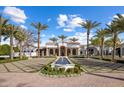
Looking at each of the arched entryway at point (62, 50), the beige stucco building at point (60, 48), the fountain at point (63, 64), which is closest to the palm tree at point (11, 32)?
the fountain at point (63, 64)

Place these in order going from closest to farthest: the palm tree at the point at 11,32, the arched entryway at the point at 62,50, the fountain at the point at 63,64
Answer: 1. the fountain at the point at 63,64
2. the palm tree at the point at 11,32
3. the arched entryway at the point at 62,50

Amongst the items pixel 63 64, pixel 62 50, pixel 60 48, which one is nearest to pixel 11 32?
pixel 63 64

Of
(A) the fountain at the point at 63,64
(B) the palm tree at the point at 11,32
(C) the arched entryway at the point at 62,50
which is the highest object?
(B) the palm tree at the point at 11,32

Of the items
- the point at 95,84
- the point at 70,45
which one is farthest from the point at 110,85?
the point at 70,45

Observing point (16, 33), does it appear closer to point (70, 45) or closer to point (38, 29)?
point (38, 29)

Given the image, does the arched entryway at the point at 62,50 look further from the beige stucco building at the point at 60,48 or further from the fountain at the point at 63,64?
the fountain at the point at 63,64

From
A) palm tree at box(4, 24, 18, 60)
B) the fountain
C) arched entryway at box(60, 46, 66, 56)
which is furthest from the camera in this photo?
arched entryway at box(60, 46, 66, 56)

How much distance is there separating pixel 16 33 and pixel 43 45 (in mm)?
20521

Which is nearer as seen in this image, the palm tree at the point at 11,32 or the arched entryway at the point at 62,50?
the palm tree at the point at 11,32

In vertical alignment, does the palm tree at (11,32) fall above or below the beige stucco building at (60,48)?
above

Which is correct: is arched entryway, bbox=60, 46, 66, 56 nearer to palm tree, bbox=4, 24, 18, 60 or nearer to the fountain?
palm tree, bbox=4, 24, 18, 60

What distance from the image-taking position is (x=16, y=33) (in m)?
35.2

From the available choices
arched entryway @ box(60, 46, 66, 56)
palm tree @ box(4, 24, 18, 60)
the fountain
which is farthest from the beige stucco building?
the fountain

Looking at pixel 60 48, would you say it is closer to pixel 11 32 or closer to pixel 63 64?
pixel 11 32
